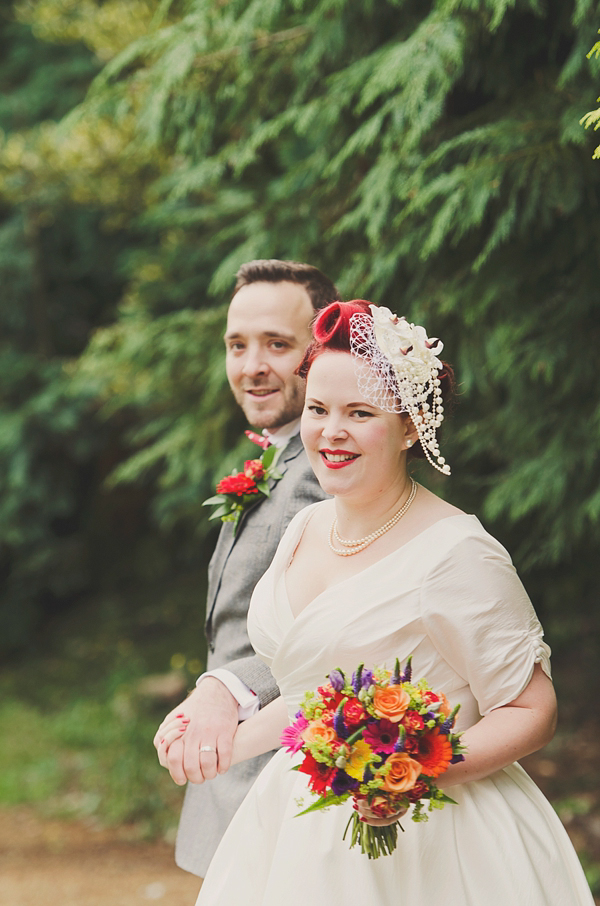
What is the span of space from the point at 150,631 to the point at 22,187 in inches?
152

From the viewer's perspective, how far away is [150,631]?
754 cm

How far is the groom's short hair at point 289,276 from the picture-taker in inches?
91.9

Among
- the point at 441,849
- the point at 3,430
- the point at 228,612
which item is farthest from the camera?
the point at 3,430

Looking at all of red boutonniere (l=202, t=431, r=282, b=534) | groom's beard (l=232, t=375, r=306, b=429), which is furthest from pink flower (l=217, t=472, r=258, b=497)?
groom's beard (l=232, t=375, r=306, b=429)

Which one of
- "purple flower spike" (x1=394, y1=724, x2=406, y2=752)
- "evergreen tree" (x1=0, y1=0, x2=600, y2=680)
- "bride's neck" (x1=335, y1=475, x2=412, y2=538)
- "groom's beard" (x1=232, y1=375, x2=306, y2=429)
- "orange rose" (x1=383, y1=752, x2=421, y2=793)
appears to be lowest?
"orange rose" (x1=383, y1=752, x2=421, y2=793)

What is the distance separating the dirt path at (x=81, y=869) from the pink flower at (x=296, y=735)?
3458 millimetres

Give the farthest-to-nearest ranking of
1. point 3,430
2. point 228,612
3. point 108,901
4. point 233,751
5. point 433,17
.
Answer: point 3,430 → point 108,901 → point 433,17 → point 228,612 → point 233,751

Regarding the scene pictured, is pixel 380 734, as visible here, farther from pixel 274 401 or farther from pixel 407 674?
pixel 274 401

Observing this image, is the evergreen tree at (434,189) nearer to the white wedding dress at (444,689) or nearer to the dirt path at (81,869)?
the white wedding dress at (444,689)

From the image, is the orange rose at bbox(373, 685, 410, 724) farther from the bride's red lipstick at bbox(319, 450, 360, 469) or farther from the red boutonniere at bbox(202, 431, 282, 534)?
the red boutonniere at bbox(202, 431, 282, 534)

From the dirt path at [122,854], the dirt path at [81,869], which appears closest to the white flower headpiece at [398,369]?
the dirt path at [122,854]

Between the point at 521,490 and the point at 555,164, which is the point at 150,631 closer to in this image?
the point at 521,490

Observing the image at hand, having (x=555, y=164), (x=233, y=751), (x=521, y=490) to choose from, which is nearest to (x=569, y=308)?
(x=555, y=164)

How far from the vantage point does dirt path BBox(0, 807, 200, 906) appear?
4.57m
